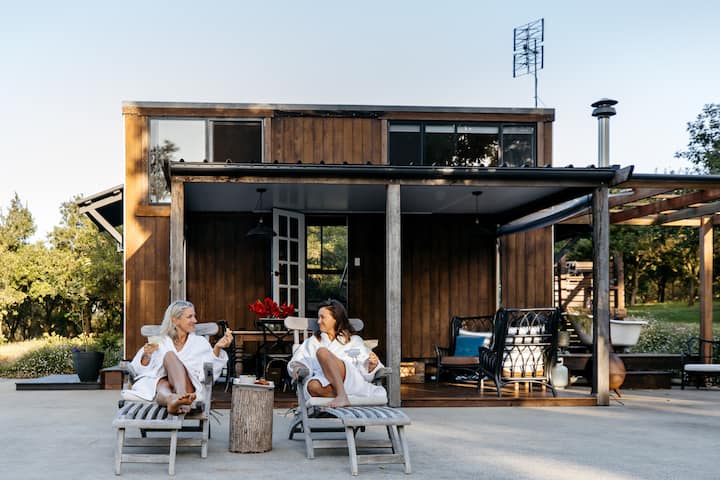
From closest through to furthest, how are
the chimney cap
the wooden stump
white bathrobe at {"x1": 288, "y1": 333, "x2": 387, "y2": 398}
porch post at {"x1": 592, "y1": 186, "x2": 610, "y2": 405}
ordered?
1. the wooden stump
2. white bathrobe at {"x1": 288, "y1": 333, "x2": 387, "y2": 398}
3. porch post at {"x1": 592, "y1": 186, "x2": 610, "y2": 405}
4. the chimney cap

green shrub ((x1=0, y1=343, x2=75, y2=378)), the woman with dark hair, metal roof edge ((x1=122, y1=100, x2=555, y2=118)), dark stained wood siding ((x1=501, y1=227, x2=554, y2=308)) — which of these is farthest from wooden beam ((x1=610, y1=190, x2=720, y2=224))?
green shrub ((x1=0, y1=343, x2=75, y2=378))

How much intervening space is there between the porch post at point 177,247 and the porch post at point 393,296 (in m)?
2.09

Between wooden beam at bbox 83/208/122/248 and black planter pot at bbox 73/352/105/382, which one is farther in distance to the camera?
wooden beam at bbox 83/208/122/248

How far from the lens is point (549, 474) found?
15.7 ft

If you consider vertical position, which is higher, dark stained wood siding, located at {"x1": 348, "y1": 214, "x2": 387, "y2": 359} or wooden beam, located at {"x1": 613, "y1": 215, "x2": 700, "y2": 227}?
wooden beam, located at {"x1": 613, "y1": 215, "x2": 700, "y2": 227}

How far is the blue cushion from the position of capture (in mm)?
10354

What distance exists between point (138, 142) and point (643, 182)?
6.62 metres

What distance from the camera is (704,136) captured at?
20.8m

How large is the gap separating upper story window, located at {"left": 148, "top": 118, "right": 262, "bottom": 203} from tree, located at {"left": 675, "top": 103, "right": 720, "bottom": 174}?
1302 centimetres

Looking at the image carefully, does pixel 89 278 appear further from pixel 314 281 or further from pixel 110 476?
pixel 110 476

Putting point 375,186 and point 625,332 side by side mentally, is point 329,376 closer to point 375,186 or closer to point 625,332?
point 375,186

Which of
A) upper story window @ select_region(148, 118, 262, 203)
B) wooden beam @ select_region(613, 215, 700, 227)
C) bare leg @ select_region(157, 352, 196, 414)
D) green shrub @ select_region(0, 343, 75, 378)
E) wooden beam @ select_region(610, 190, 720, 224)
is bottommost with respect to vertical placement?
green shrub @ select_region(0, 343, 75, 378)

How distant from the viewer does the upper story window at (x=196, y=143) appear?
10852 mm

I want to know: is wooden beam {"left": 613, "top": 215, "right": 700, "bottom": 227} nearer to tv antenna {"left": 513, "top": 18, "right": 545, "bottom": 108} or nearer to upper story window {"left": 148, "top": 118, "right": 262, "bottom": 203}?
tv antenna {"left": 513, "top": 18, "right": 545, "bottom": 108}
